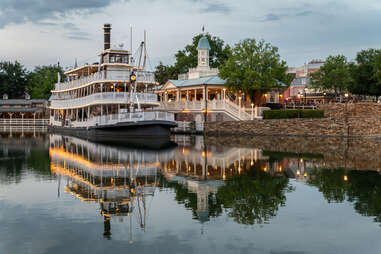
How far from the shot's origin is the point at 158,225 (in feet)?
36.5

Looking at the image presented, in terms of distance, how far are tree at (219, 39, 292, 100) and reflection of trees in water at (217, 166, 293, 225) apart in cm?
3033

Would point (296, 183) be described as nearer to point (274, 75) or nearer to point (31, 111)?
point (274, 75)

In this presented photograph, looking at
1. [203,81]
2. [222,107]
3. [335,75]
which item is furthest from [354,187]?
[335,75]

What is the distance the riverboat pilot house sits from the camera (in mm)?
48594

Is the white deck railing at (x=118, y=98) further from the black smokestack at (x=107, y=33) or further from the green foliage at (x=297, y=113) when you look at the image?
the green foliage at (x=297, y=113)

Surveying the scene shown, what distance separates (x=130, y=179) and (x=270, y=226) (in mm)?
7977

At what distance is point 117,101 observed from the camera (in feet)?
145

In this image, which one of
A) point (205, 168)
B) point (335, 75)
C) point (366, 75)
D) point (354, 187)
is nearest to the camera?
point (354, 187)

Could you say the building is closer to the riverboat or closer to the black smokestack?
the black smokestack

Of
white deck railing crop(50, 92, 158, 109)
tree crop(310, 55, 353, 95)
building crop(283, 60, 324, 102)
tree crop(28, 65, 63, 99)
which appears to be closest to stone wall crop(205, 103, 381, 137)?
white deck railing crop(50, 92, 158, 109)

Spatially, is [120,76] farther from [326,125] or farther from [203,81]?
[326,125]

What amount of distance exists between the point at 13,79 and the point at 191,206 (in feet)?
330

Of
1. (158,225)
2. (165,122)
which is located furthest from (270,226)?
(165,122)

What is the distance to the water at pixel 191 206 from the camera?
966 cm
